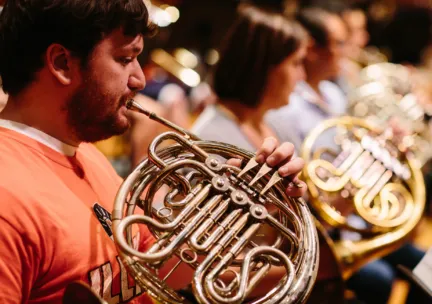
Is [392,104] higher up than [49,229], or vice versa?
[392,104]

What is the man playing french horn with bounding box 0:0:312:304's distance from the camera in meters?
0.95

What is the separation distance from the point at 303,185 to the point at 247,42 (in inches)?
37.7

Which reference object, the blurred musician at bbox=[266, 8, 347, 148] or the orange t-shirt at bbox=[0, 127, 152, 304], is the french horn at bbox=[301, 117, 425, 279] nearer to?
the orange t-shirt at bbox=[0, 127, 152, 304]

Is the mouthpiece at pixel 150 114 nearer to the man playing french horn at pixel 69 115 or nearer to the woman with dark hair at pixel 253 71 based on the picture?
the man playing french horn at pixel 69 115

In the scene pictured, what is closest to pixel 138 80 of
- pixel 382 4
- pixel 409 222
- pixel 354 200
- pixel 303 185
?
pixel 303 185

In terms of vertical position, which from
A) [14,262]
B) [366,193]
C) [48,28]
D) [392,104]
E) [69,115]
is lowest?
[14,262]

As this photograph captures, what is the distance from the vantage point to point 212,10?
389cm

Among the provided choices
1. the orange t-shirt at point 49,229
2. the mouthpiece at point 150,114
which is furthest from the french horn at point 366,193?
the orange t-shirt at point 49,229

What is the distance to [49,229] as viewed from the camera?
0.92m

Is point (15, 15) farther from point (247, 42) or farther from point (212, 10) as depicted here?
point (212, 10)

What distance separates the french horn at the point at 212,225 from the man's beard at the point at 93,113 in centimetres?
4

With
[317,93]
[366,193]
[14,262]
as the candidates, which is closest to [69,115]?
[14,262]

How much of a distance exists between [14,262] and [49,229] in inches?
3.1

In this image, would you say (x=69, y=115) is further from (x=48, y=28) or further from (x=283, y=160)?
(x=283, y=160)
